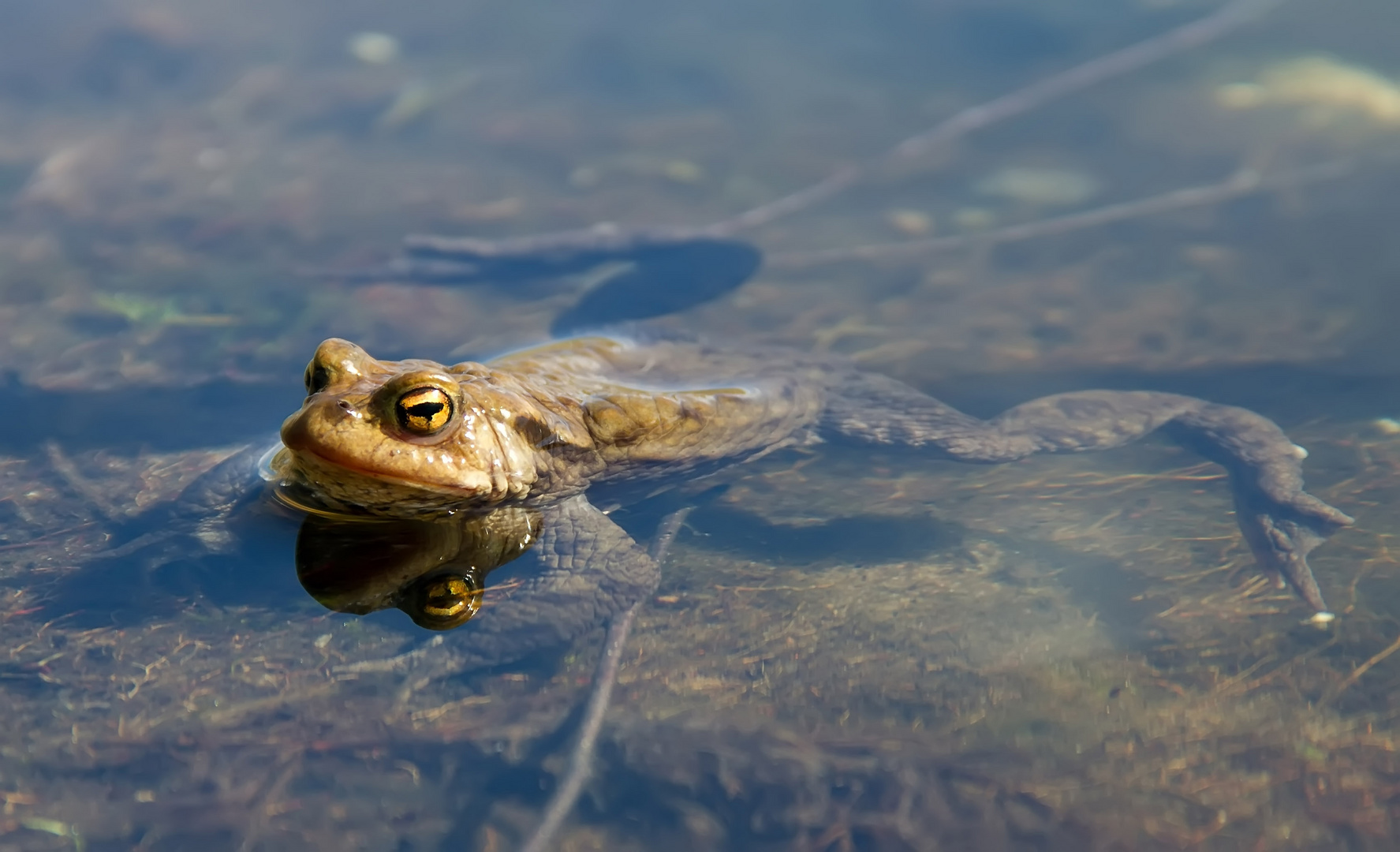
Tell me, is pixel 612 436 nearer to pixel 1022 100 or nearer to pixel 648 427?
pixel 648 427

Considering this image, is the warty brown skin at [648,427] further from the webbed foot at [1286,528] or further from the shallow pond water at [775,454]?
the shallow pond water at [775,454]

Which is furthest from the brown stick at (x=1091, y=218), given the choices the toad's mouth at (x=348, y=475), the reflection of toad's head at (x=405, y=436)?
the toad's mouth at (x=348, y=475)

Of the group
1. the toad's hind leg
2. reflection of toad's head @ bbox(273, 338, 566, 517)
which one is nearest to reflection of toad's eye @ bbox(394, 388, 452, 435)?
reflection of toad's head @ bbox(273, 338, 566, 517)

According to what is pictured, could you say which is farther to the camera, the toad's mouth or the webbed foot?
the webbed foot

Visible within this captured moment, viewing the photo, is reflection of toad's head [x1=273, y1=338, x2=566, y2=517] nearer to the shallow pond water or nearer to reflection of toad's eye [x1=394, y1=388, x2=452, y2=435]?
reflection of toad's eye [x1=394, y1=388, x2=452, y2=435]

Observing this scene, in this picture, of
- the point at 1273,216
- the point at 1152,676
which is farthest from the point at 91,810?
the point at 1273,216

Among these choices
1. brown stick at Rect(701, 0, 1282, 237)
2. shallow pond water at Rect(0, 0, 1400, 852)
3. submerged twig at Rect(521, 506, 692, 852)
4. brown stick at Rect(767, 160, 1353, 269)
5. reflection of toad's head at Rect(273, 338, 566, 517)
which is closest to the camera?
submerged twig at Rect(521, 506, 692, 852)

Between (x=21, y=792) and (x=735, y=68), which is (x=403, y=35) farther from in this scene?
(x=21, y=792)
